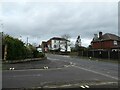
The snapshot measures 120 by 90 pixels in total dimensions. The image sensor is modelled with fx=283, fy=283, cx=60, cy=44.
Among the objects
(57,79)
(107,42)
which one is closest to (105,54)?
(107,42)

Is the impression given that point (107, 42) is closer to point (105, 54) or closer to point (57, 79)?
point (105, 54)

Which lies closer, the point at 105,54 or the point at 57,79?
the point at 57,79

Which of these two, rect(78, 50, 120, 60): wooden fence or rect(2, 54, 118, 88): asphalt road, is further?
rect(78, 50, 120, 60): wooden fence

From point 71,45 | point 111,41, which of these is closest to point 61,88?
point 111,41

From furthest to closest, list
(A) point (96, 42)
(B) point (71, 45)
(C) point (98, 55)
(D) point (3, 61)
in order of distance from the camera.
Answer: (B) point (71, 45), (A) point (96, 42), (C) point (98, 55), (D) point (3, 61)

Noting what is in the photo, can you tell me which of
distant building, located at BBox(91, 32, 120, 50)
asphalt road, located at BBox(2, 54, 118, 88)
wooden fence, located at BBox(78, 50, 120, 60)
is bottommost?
asphalt road, located at BBox(2, 54, 118, 88)

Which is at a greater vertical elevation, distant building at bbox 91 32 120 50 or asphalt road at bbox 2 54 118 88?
distant building at bbox 91 32 120 50

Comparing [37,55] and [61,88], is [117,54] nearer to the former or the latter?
[37,55]

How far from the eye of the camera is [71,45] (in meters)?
136

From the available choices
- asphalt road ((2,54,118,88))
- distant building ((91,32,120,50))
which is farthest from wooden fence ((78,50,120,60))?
asphalt road ((2,54,118,88))

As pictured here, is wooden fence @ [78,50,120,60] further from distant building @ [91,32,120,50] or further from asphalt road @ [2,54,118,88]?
asphalt road @ [2,54,118,88]

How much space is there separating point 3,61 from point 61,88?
62.9ft

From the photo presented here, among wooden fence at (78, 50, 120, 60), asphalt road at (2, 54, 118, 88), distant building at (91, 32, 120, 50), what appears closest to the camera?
asphalt road at (2, 54, 118, 88)

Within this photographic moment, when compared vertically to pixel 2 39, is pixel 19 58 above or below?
below
